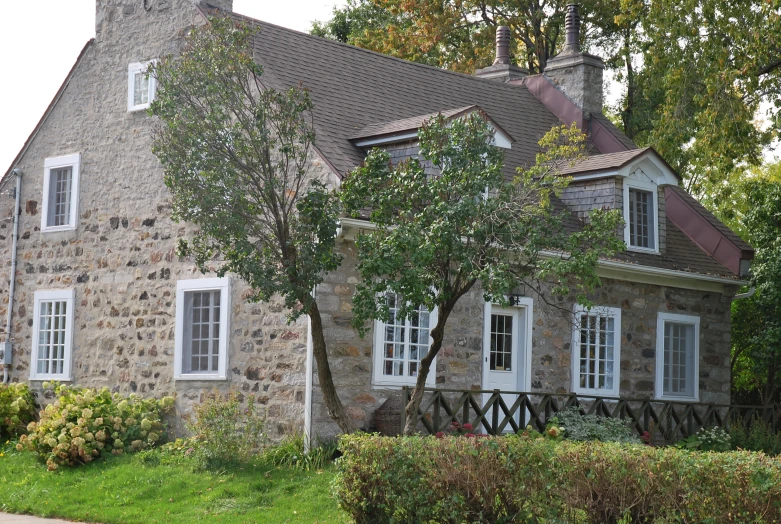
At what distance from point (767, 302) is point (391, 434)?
9345mm

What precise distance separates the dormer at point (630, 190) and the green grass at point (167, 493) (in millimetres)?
7302

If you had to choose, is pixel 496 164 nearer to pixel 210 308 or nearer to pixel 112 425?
pixel 210 308

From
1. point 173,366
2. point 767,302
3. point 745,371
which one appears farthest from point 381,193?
point 745,371

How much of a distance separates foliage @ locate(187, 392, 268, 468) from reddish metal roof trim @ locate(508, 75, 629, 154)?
30.4ft

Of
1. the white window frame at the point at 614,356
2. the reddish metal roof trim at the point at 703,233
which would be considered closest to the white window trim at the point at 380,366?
the white window frame at the point at 614,356

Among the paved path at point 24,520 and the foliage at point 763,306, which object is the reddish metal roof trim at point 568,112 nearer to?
the foliage at point 763,306

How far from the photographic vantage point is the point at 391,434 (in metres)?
13.2

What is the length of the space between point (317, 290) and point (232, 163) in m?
2.66

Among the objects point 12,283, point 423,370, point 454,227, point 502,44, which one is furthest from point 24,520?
point 502,44

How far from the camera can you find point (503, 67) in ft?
72.7

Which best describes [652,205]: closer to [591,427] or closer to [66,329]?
[591,427]

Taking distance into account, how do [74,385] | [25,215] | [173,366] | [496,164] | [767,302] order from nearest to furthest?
[496,164], [173,366], [74,385], [25,215], [767,302]

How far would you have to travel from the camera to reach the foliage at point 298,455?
41.2 ft

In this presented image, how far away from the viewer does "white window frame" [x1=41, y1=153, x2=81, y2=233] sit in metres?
16.9
